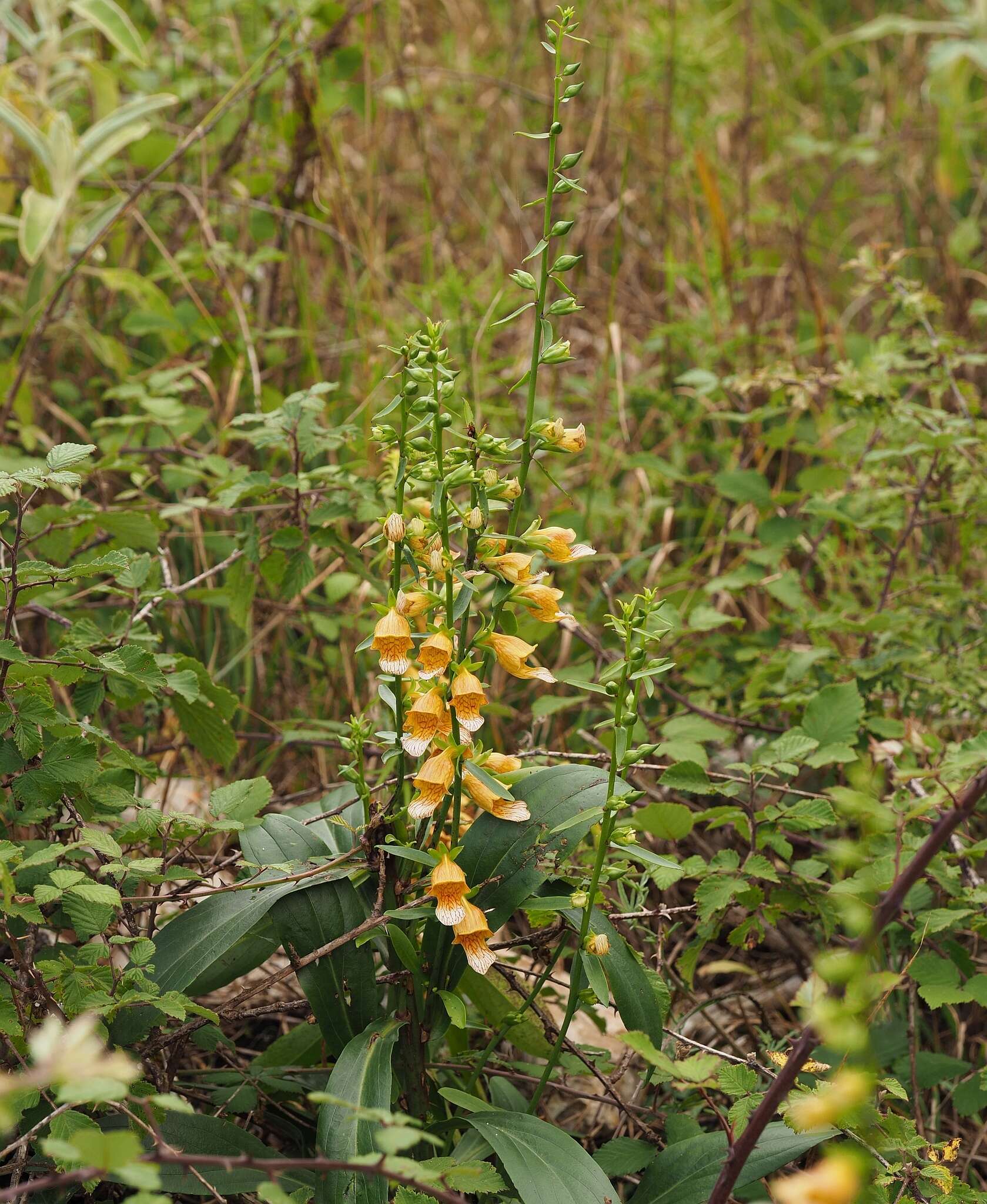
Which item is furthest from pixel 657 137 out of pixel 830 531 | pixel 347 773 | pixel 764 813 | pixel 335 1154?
pixel 335 1154

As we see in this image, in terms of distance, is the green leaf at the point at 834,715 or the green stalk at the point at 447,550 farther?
the green leaf at the point at 834,715

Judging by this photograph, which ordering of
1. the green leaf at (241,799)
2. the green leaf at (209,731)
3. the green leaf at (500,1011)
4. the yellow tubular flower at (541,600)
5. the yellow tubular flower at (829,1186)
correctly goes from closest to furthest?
the yellow tubular flower at (829,1186), the yellow tubular flower at (541,600), the green leaf at (241,799), the green leaf at (500,1011), the green leaf at (209,731)

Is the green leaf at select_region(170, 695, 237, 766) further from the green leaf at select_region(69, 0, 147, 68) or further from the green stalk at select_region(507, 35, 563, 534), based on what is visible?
the green leaf at select_region(69, 0, 147, 68)

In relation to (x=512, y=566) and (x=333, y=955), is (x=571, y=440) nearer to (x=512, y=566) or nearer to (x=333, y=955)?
(x=512, y=566)

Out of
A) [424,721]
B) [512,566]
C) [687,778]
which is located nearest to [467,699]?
[424,721]

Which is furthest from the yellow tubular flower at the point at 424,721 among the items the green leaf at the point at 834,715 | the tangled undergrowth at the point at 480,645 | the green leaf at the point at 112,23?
the green leaf at the point at 112,23

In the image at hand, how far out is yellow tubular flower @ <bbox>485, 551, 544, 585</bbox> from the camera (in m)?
1.23

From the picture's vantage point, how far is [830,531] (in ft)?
8.64

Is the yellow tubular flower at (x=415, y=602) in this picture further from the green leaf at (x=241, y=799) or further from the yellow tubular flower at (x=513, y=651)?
the green leaf at (x=241, y=799)

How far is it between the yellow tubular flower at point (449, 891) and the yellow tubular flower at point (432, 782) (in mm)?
58

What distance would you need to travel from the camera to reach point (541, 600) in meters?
1.25

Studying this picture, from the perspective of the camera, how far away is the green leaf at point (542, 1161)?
3.75 ft

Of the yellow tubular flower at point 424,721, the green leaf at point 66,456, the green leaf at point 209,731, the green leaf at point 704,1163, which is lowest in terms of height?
the green leaf at point 704,1163

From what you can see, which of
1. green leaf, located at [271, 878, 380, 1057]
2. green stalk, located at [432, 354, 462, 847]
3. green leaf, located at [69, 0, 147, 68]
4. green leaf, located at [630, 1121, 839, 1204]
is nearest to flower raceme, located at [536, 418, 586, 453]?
green stalk, located at [432, 354, 462, 847]
